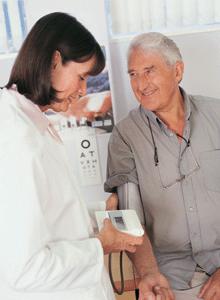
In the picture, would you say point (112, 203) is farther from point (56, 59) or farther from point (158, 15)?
point (158, 15)

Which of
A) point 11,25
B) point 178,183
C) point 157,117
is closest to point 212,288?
point 178,183

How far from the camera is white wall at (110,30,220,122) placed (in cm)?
185

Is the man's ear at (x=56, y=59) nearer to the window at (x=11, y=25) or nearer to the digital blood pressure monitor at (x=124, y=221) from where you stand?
the digital blood pressure monitor at (x=124, y=221)

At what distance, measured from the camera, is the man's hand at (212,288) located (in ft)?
4.26

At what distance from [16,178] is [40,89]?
30cm

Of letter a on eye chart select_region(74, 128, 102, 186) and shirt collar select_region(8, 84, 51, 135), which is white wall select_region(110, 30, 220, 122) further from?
shirt collar select_region(8, 84, 51, 135)

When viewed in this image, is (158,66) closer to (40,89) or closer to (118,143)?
(118,143)

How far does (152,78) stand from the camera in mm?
1481

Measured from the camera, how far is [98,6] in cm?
170

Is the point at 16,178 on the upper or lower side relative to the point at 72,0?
lower

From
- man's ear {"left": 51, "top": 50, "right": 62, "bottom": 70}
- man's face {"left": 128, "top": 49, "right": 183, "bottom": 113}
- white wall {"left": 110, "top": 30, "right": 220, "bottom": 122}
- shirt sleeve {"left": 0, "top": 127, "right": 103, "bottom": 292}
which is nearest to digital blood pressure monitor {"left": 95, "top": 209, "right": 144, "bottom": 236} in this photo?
shirt sleeve {"left": 0, "top": 127, "right": 103, "bottom": 292}

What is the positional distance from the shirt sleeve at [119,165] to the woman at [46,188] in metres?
0.53

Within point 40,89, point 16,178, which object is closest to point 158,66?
point 40,89

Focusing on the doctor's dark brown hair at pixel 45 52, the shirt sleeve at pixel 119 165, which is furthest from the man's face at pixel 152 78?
the doctor's dark brown hair at pixel 45 52
